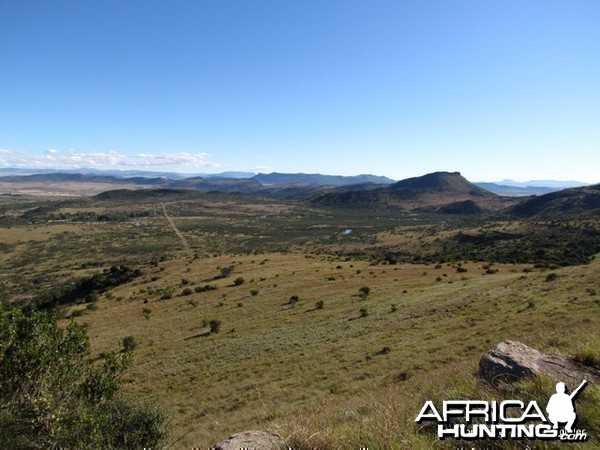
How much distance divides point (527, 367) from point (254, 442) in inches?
188

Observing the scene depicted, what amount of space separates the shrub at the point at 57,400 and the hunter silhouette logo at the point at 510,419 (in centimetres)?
721

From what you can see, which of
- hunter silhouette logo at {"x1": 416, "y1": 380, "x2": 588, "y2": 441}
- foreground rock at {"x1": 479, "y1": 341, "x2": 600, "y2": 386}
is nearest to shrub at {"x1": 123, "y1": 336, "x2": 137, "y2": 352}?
foreground rock at {"x1": 479, "y1": 341, "x2": 600, "y2": 386}

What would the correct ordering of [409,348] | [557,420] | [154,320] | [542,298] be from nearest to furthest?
[557,420] → [409,348] → [542,298] → [154,320]

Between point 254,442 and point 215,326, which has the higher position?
point 254,442

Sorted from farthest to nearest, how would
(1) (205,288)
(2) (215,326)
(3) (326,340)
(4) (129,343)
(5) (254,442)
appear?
(1) (205,288), (2) (215,326), (4) (129,343), (3) (326,340), (5) (254,442)

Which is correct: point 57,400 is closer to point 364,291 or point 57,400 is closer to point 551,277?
point 364,291

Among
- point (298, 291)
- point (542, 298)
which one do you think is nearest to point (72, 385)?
point (542, 298)

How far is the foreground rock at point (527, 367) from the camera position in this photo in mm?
5379

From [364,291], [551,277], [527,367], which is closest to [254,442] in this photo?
[527,367]

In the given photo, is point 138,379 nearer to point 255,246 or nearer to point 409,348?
point 409,348

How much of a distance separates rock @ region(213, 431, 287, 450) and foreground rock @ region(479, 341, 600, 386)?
11.9ft

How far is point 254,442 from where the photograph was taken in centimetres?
499

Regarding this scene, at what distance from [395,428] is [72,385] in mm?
9017

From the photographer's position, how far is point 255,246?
114m
